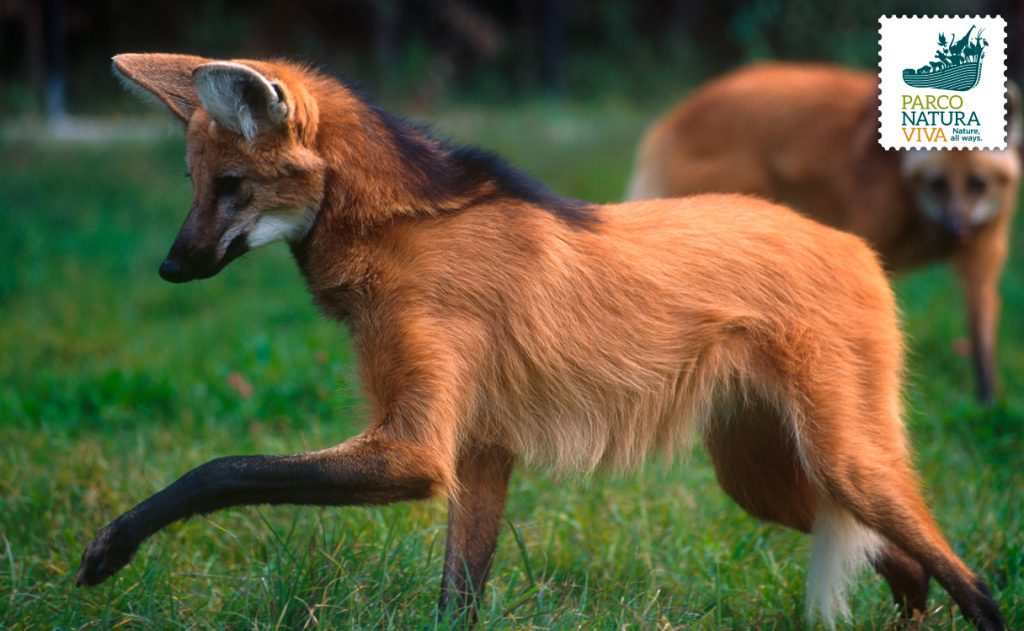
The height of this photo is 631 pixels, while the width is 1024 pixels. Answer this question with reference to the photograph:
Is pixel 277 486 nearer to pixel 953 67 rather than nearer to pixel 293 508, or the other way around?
pixel 293 508

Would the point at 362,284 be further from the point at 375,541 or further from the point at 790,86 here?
the point at 790,86

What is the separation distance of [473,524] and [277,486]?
26.4 inches

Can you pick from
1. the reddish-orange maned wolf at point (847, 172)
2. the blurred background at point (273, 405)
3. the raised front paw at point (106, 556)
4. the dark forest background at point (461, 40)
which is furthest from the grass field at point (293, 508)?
the dark forest background at point (461, 40)

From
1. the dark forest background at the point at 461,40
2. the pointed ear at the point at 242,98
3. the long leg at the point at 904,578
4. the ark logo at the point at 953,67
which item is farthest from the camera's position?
the dark forest background at the point at 461,40

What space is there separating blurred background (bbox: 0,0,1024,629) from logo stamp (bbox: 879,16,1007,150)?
0.94m

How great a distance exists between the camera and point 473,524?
9.82 ft

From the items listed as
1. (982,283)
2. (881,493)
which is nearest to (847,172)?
(982,283)

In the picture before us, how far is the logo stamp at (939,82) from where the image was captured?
3.89 m

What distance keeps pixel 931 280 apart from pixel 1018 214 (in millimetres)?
2504

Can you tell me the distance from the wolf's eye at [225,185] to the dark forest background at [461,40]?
330 inches

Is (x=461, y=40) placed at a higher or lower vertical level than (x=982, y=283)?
higher

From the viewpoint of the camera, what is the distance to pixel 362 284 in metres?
2.75

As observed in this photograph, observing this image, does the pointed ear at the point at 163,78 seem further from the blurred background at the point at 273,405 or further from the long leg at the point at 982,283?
the long leg at the point at 982,283

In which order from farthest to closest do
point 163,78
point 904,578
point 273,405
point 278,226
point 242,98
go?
point 273,405 → point 904,578 → point 163,78 → point 278,226 → point 242,98
